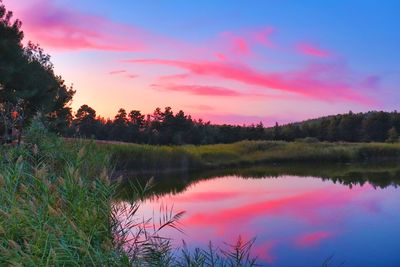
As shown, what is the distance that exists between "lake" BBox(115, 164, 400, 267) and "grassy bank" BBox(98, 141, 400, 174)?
4.44 feet

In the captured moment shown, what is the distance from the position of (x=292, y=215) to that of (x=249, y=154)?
21.2 meters

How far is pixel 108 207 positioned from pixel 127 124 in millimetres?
36663

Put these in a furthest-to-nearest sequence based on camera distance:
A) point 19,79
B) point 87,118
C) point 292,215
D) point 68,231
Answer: point 87,118 < point 19,79 < point 292,215 < point 68,231

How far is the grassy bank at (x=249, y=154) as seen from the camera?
22.2 m

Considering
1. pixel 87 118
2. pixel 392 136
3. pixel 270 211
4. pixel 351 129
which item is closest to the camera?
pixel 270 211

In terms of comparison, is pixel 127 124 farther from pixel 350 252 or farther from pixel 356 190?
pixel 350 252

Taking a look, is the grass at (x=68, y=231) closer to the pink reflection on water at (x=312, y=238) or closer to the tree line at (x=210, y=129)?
the pink reflection on water at (x=312, y=238)

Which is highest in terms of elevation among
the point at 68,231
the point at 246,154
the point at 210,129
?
the point at 210,129

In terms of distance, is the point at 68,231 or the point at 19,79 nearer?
the point at 68,231

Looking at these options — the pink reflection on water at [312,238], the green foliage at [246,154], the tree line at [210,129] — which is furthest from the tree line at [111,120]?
the pink reflection on water at [312,238]

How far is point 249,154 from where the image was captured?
1316 inches

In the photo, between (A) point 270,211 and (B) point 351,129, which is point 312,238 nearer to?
(A) point 270,211

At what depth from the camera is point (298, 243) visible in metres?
9.23

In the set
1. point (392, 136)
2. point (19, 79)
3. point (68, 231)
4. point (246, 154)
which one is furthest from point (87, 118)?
point (68, 231)
